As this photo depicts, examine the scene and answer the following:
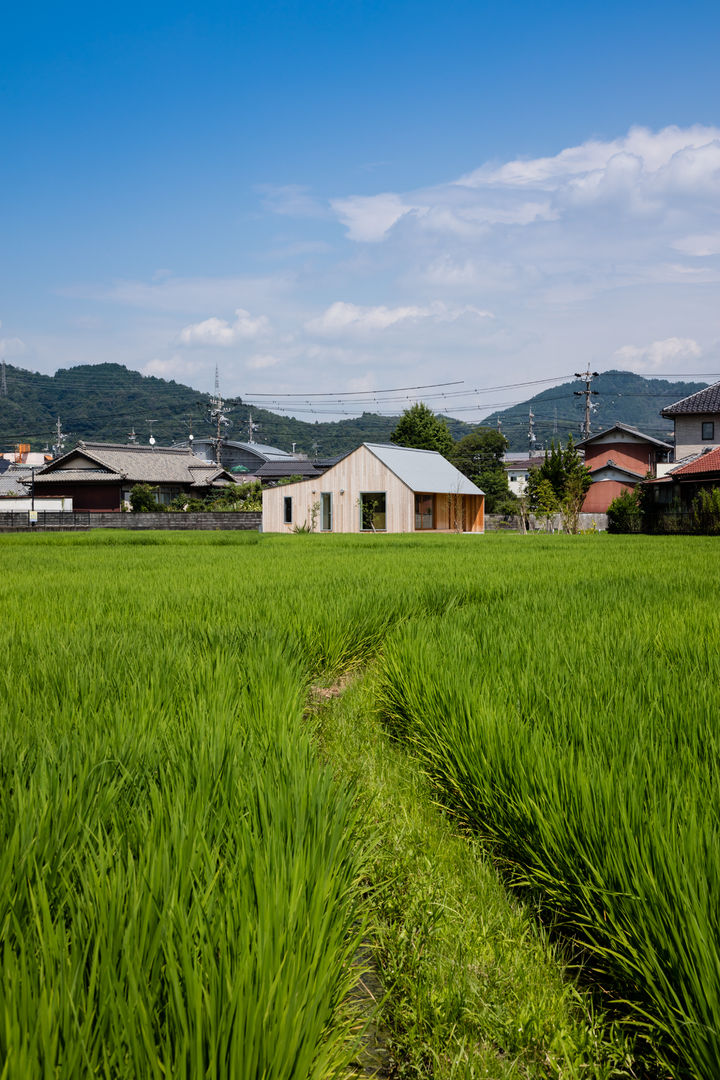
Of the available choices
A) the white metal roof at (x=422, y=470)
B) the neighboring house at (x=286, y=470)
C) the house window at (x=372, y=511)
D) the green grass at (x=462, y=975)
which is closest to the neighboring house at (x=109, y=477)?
the neighboring house at (x=286, y=470)

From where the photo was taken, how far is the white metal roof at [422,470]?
2719cm

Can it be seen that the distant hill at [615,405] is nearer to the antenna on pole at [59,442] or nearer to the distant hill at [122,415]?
the distant hill at [122,415]

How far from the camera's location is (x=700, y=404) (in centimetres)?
3688

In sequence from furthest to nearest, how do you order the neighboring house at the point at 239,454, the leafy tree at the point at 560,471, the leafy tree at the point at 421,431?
the neighboring house at the point at 239,454 < the leafy tree at the point at 421,431 < the leafy tree at the point at 560,471

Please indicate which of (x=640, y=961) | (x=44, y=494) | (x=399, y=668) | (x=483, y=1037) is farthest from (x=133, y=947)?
(x=44, y=494)

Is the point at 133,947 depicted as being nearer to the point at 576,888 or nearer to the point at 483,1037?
the point at 483,1037

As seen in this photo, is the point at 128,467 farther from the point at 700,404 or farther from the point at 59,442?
the point at 59,442

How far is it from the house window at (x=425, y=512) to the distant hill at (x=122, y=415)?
51201mm

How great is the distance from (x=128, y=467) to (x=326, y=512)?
20614 mm

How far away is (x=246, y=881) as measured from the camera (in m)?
1.21

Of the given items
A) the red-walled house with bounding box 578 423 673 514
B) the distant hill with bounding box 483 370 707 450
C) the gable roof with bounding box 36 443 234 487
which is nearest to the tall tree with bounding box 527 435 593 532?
the red-walled house with bounding box 578 423 673 514

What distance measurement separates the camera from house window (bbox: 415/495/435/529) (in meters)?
28.4

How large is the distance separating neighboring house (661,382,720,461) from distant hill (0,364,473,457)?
42.0 meters

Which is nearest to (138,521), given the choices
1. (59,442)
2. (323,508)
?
(323,508)
